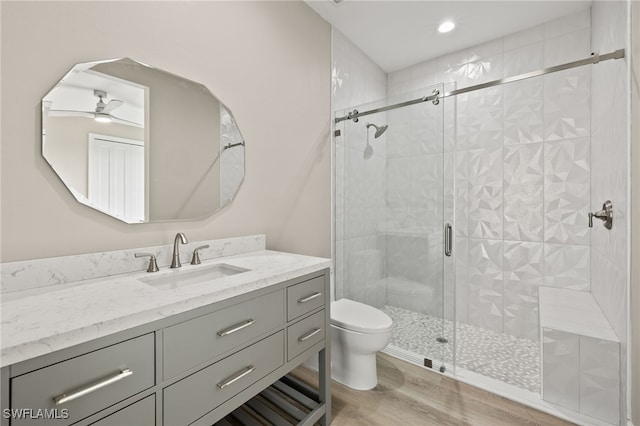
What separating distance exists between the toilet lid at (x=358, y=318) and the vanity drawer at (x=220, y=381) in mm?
701

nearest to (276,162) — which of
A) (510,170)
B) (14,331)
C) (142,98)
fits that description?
(142,98)

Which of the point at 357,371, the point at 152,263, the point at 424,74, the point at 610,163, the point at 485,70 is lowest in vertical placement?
the point at 357,371

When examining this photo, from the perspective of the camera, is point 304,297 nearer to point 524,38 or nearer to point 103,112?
point 103,112

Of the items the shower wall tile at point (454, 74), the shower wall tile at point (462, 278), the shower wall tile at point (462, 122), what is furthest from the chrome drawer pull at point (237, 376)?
the shower wall tile at point (454, 74)

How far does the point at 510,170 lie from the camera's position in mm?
2629

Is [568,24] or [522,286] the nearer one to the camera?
[568,24]

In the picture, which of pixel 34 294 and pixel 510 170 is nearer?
pixel 34 294

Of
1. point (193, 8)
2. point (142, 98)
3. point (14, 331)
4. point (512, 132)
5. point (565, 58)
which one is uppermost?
point (565, 58)

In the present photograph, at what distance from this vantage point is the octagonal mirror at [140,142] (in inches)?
46.5

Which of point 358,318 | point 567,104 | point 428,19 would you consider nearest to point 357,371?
point 358,318

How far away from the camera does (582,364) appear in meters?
1.59

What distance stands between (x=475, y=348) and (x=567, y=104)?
6.95ft

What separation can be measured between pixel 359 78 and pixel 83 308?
2.83 meters

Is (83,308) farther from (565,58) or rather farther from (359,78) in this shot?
(565,58)
